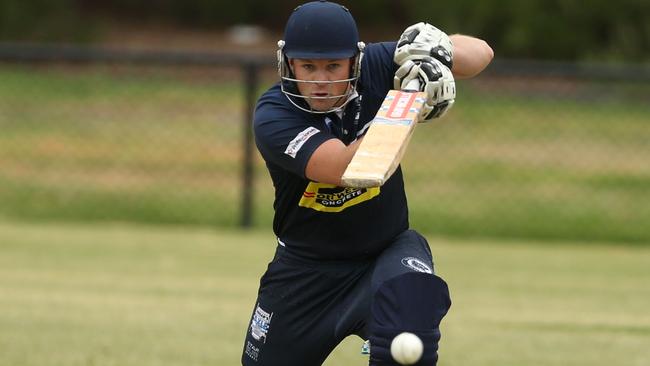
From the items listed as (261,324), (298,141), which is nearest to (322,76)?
(298,141)

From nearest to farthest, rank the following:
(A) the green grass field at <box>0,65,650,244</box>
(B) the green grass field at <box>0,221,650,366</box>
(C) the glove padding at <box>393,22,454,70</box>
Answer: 1. (C) the glove padding at <box>393,22,454,70</box>
2. (B) the green grass field at <box>0,221,650,366</box>
3. (A) the green grass field at <box>0,65,650,244</box>

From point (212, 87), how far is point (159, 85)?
1.28 m

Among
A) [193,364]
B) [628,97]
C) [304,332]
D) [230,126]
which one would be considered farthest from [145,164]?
[304,332]

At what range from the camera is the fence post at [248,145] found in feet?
42.0

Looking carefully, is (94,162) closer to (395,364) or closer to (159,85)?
A: (159,85)

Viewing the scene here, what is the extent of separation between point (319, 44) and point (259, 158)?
8.93m

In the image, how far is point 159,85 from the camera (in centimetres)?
1443

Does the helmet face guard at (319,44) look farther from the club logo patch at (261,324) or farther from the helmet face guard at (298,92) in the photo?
the club logo patch at (261,324)

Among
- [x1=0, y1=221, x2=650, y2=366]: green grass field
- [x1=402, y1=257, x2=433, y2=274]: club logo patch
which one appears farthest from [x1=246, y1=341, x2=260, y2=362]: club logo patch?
[x1=0, y1=221, x2=650, y2=366]: green grass field

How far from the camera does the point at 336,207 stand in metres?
5.11

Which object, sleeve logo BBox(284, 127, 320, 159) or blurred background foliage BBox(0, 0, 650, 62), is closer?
sleeve logo BBox(284, 127, 320, 159)

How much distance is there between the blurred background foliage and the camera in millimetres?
21688

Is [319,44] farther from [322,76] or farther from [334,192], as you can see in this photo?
[334,192]

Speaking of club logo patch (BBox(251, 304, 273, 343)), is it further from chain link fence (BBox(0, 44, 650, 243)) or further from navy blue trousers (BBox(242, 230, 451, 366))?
chain link fence (BBox(0, 44, 650, 243))
